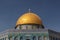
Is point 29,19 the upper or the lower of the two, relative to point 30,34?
upper

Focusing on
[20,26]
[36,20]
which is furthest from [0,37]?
[36,20]

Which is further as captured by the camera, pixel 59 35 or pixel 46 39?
pixel 59 35

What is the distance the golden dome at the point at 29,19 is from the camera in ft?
150

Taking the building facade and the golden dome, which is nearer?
the building facade

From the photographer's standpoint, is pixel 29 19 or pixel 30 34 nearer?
pixel 30 34

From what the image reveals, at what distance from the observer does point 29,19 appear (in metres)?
46.1

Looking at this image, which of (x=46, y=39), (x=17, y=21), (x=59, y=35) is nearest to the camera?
(x=46, y=39)

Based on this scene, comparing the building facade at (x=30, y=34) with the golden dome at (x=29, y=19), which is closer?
the building facade at (x=30, y=34)

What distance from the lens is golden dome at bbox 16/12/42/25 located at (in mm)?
45734

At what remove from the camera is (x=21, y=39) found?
41750 millimetres

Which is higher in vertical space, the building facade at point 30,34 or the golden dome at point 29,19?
the golden dome at point 29,19

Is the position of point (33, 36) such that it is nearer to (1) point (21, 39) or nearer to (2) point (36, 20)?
(1) point (21, 39)

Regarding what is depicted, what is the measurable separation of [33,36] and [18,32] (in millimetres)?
2829

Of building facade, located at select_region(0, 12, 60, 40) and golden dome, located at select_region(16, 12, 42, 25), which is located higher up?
golden dome, located at select_region(16, 12, 42, 25)
